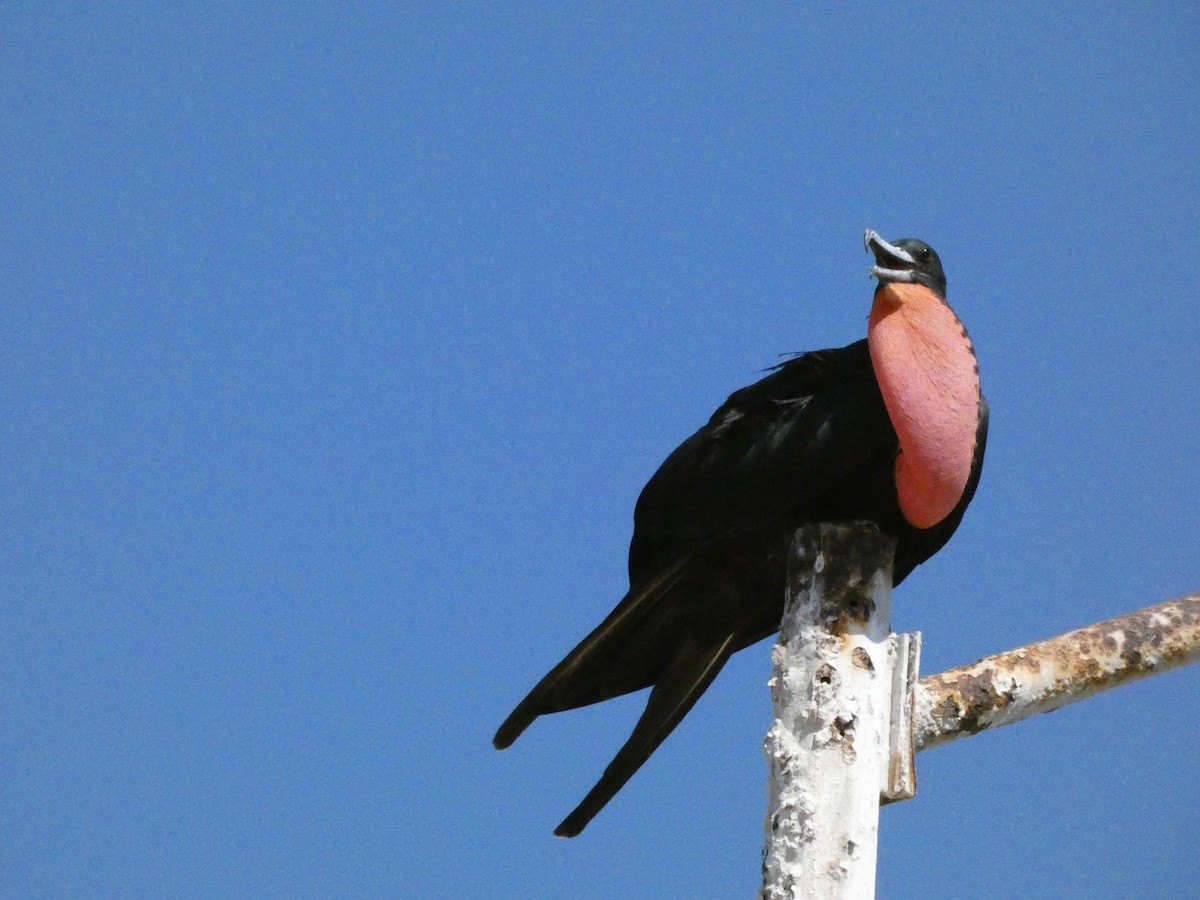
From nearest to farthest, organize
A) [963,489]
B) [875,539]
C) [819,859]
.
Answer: [819,859] → [875,539] → [963,489]

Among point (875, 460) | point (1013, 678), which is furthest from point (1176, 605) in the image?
point (875, 460)

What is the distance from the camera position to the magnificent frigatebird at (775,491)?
337 centimetres

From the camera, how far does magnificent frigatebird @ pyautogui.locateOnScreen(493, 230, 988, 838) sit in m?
3.37

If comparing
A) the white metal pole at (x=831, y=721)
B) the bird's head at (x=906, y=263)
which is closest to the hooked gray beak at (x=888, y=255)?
the bird's head at (x=906, y=263)

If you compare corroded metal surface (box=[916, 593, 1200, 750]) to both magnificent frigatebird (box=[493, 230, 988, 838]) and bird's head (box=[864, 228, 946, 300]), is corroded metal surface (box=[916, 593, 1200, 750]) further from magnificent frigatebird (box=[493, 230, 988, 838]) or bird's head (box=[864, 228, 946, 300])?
bird's head (box=[864, 228, 946, 300])

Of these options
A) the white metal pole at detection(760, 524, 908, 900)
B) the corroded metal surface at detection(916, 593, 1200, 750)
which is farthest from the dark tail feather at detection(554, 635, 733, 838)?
the corroded metal surface at detection(916, 593, 1200, 750)

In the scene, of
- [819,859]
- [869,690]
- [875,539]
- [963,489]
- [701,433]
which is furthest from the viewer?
[701,433]

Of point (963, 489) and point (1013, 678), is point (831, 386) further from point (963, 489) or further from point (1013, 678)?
point (1013, 678)

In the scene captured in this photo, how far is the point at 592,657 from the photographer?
141 inches

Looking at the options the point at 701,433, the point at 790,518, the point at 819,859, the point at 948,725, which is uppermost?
the point at 701,433

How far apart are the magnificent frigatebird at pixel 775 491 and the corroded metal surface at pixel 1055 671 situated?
44 cm

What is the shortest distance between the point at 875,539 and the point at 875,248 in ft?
2.79

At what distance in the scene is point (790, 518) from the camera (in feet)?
11.9

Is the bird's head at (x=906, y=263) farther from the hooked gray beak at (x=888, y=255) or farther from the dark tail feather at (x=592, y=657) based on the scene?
the dark tail feather at (x=592, y=657)
